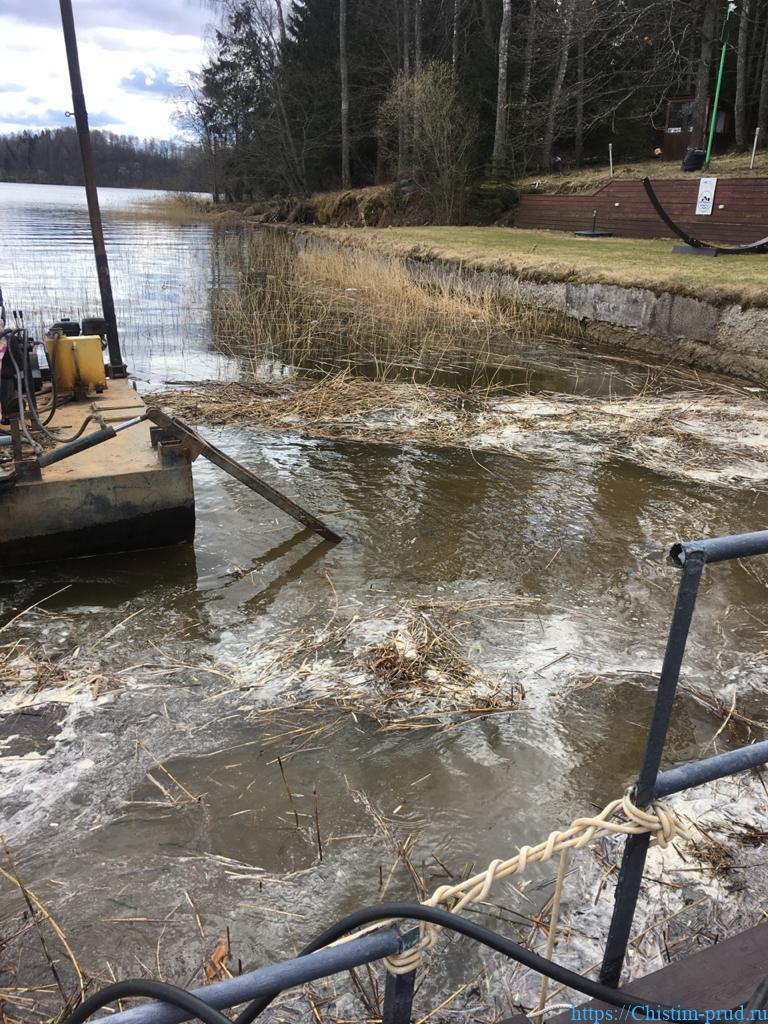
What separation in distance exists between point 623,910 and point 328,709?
2.12m

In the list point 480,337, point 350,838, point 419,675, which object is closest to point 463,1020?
point 350,838

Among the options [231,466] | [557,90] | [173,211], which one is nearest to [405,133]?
[557,90]

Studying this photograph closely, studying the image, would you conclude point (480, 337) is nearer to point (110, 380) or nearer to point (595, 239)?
point (110, 380)

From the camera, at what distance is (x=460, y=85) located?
101ft

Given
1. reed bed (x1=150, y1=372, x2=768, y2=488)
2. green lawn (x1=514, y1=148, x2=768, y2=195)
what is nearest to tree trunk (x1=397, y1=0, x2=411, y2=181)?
green lawn (x1=514, y1=148, x2=768, y2=195)

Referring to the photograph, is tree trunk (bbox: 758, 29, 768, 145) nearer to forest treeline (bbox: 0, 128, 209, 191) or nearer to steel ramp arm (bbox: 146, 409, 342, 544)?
steel ramp arm (bbox: 146, 409, 342, 544)

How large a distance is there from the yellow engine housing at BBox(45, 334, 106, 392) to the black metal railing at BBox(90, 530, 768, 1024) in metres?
5.84

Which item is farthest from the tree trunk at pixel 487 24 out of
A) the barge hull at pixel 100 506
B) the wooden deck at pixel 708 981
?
the wooden deck at pixel 708 981

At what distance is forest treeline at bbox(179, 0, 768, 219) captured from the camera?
26.0 metres

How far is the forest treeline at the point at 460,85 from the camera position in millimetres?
26016

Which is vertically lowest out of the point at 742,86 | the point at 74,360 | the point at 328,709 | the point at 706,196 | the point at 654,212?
the point at 328,709

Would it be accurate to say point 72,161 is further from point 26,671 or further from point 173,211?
point 26,671

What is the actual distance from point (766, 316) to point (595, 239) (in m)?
11.4

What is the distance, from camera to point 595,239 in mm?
20234
